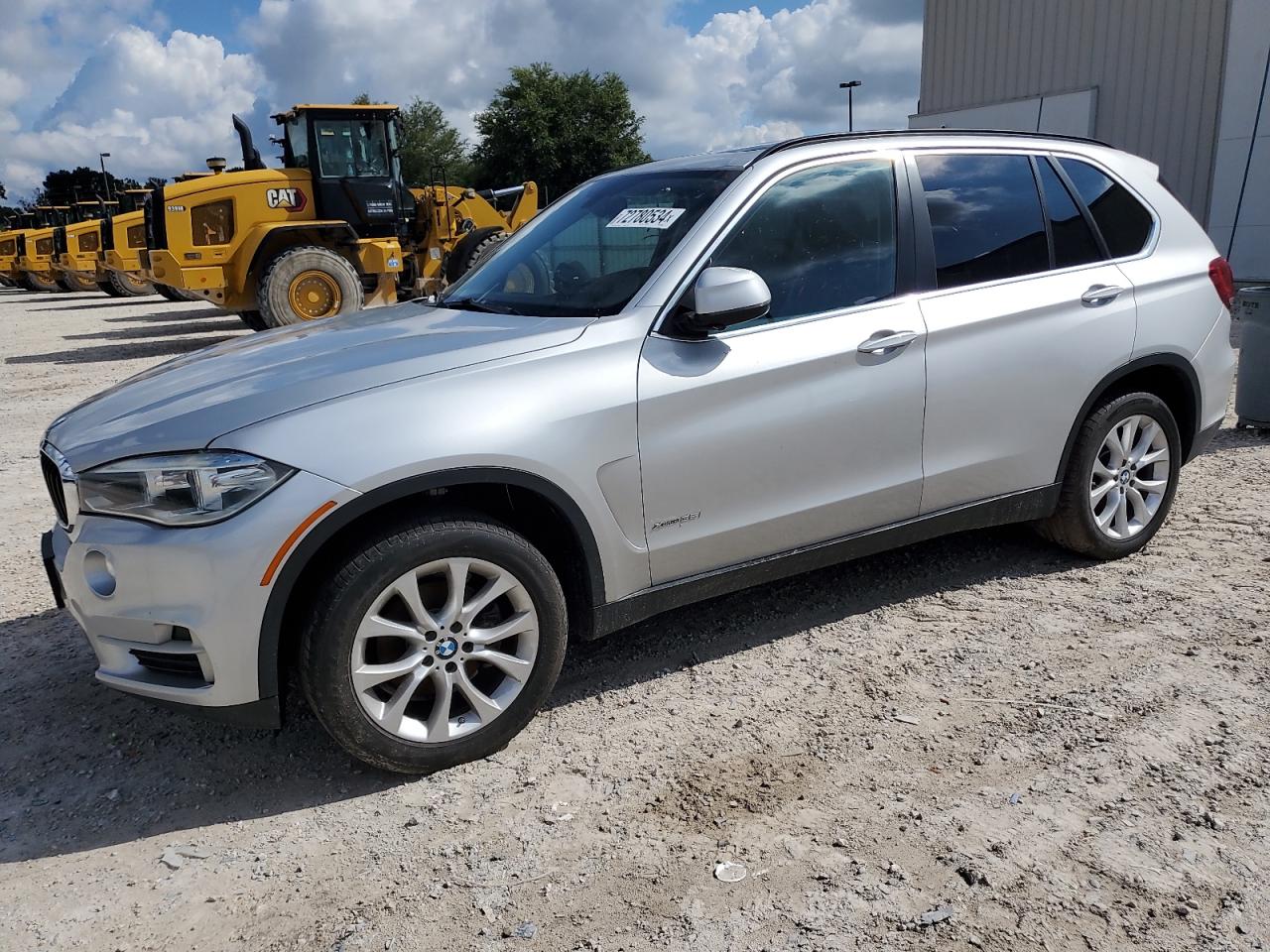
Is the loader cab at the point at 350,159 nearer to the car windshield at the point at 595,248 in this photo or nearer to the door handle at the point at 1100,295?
the car windshield at the point at 595,248

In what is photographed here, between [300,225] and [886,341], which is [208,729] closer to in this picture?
[886,341]

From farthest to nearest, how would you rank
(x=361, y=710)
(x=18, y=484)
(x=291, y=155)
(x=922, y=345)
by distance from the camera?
(x=291, y=155), (x=18, y=484), (x=922, y=345), (x=361, y=710)

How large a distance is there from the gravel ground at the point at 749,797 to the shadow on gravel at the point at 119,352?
11444 millimetres

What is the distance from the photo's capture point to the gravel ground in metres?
2.38

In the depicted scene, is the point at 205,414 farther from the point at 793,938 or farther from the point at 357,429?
the point at 793,938

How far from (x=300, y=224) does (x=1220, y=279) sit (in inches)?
476

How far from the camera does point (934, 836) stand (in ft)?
8.59

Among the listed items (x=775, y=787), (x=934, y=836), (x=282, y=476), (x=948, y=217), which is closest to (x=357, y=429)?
(x=282, y=476)

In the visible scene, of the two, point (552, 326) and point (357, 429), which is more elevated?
point (552, 326)

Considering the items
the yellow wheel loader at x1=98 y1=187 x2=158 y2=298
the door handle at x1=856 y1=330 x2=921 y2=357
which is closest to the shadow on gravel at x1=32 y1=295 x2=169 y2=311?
the yellow wheel loader at x1=98 y1=187 x2=158 y2=298

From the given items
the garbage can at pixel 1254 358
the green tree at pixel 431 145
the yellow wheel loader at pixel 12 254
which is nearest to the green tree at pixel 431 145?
the green tree at pixel 431 145

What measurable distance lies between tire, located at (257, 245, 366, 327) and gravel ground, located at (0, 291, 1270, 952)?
9.91 metres

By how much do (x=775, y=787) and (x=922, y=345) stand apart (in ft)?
5.45

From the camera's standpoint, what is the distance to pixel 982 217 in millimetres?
3924
